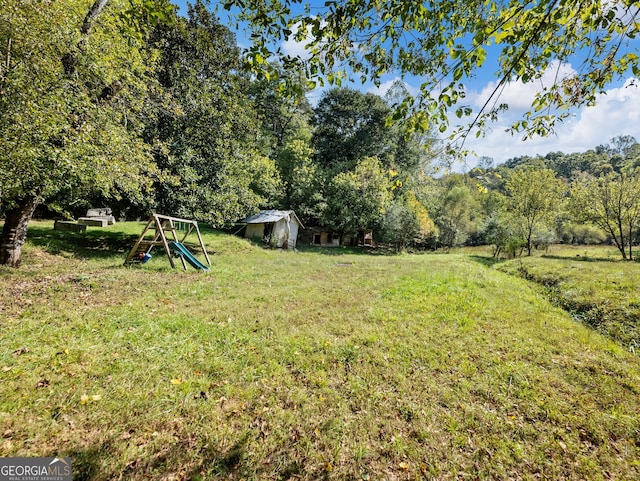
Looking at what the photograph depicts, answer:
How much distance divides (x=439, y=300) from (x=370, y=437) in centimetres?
540

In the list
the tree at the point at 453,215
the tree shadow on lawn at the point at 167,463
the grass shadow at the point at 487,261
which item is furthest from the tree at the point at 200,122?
the tree at the point at 453,215

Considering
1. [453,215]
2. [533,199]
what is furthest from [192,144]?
[453,215]

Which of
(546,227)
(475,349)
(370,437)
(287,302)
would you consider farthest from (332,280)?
(546,227)

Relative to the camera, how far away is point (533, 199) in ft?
76.3

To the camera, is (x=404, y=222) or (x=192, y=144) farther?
(x=404, y=222)

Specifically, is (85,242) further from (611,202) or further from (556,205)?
(611,202)

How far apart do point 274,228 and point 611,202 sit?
2682cm

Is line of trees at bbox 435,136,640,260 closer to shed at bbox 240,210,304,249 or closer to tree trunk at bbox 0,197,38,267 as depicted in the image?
shed at bbox 240,210,304,249

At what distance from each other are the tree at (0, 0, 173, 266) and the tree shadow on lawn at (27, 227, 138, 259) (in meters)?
2.48

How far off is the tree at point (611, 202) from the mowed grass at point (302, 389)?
2229 centimetres

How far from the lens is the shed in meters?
22.1

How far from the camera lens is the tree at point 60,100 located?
5488 millimetres

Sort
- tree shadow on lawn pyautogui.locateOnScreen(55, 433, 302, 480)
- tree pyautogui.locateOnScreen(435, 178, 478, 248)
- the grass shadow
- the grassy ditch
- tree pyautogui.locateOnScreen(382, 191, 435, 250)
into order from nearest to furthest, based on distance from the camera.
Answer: tree shadow on lawn pyautogui.locateOnScreen(55, 433, 302, 480)
the grassy ditch
the grass shadow
tree pyautogui.locateOnScreen(382, 191, 435, 250)
tree pyautogui.locateOnScreen(435, 178, 478, 248)

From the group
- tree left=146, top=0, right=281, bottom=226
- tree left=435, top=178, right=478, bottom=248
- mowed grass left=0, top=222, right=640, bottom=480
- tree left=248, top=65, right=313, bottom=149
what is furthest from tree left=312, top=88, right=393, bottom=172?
mowed grass left=0, top=222, right=640, bottom=480
